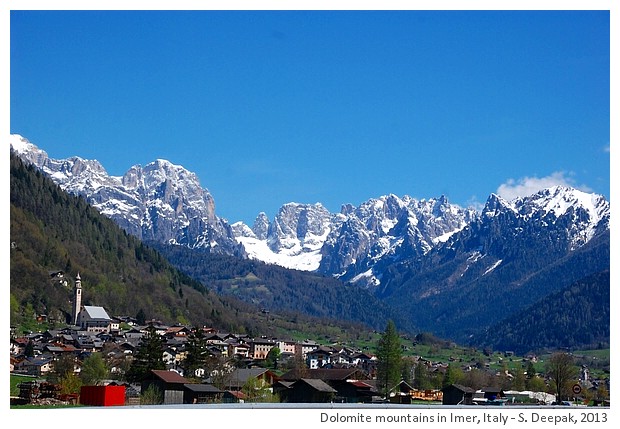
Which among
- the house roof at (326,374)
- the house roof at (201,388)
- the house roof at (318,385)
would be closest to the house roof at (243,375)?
the house roof at (326,374)

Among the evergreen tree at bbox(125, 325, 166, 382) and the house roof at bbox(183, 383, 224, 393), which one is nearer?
the house roof at bbox(183, 383, 224, 393)

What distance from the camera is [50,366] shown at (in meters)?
142

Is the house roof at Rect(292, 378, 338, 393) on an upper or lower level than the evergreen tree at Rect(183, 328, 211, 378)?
lower

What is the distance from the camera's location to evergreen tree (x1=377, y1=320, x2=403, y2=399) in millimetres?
127812

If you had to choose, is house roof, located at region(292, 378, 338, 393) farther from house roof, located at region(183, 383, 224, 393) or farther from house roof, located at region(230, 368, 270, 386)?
house roof, located at region(230, 368, 270, 386)

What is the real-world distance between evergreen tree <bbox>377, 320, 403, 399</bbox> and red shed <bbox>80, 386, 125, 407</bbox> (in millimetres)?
49116

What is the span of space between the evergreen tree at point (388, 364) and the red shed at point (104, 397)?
49.1m

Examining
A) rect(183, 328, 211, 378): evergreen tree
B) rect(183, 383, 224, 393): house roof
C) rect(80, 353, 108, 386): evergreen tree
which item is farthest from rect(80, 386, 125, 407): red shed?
rect(183, 328, 211, 378): evergreen tree

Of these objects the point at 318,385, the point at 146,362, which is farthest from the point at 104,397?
the point at 318,385

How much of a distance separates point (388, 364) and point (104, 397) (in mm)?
57143

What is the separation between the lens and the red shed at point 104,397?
78.7 metres
